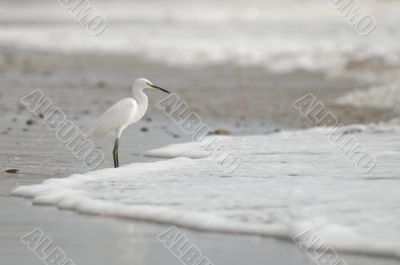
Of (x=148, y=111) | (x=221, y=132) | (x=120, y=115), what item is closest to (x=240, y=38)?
(x=148, y=111)

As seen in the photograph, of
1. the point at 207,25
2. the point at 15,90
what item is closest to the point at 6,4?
the point at 207,25

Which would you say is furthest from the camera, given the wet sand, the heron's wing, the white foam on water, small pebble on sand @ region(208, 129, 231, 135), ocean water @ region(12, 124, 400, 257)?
the white foam on water

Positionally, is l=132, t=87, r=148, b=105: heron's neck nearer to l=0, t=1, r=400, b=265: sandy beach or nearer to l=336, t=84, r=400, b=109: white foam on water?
l=0, t=1, r=400, b=265: sandy beach

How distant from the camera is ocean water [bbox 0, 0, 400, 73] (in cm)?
2816

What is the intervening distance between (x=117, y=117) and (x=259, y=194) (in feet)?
9.88

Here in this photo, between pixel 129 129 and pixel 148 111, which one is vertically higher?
pixel 148 111

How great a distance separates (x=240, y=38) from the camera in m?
36.8

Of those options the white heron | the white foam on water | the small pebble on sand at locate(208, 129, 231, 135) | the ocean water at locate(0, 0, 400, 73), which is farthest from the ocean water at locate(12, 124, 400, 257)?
the ocean water at locate(0, 0, 400, 73)

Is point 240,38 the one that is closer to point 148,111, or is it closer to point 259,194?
point 148,111

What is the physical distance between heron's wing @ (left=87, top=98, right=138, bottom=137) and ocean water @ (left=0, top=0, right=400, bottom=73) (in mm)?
14210

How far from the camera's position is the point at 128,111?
11.0 meters

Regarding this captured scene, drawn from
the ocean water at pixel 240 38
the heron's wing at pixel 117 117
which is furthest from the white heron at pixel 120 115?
the ocean water at pixel 240 38

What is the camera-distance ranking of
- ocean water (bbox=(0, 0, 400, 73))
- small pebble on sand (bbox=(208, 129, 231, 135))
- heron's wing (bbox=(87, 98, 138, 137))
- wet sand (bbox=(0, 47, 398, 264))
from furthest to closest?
ocean water (bbox=(0, 0, 400, 73)) → small pebble on sand (bbox=(208, 129, 231, 135)) → heron's wing (bbox=(87, 98, 138, 137)) → wet sand (bbox=(0, 47, 398, 264))

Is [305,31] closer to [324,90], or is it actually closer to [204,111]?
[324,90]
